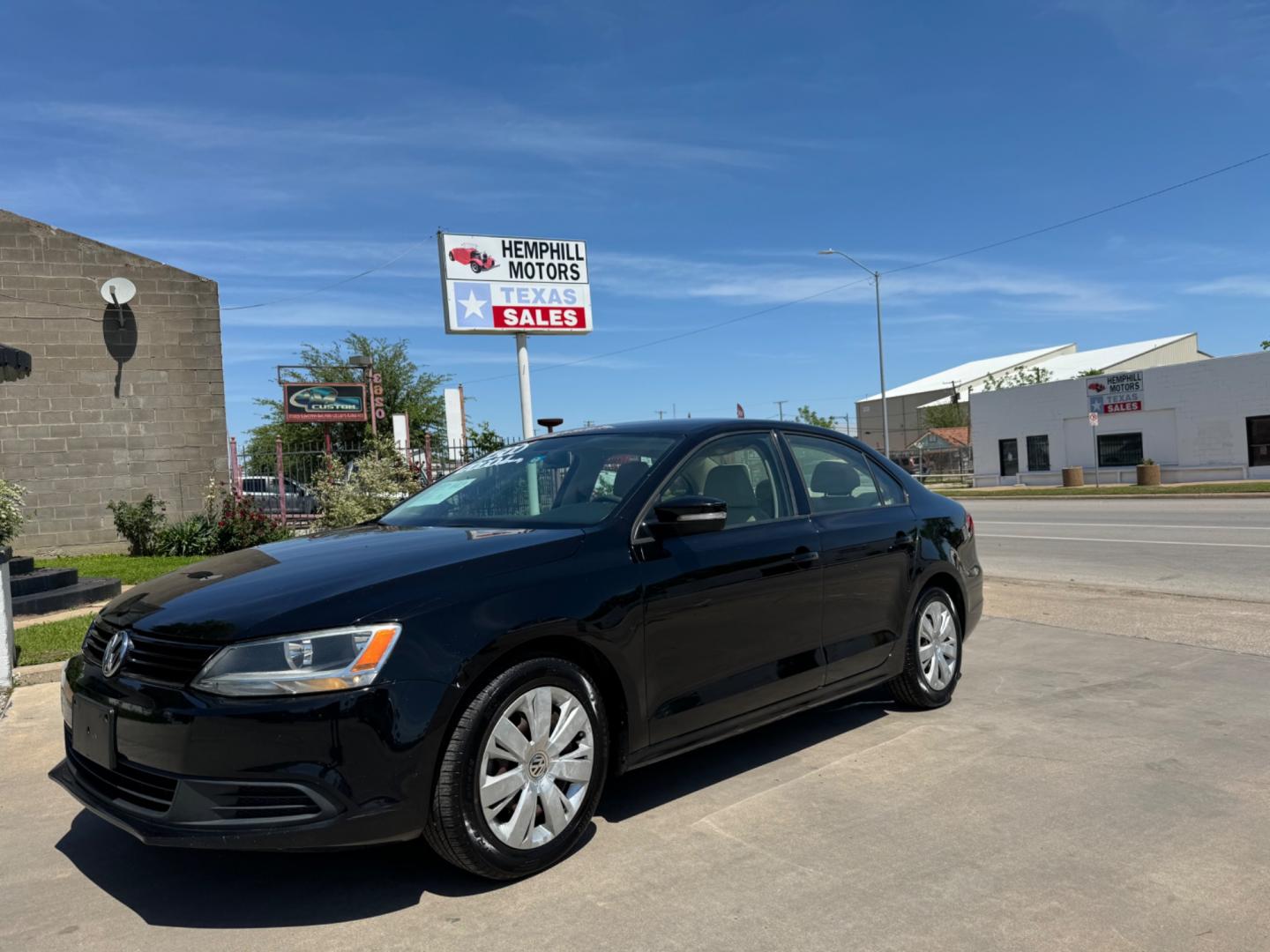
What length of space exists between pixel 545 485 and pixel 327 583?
1428 mm

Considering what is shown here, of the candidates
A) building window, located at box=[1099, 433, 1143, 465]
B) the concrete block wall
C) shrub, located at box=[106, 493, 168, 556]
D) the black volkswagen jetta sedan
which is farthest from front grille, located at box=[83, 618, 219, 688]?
building window, located at box=[1099, 433, 1143, 465]

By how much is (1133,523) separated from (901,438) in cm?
7375

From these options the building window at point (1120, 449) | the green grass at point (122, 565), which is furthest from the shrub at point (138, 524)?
the building window at point (1120, 449)

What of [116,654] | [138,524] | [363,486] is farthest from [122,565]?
[116,654]

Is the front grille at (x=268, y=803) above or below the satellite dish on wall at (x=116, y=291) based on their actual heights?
below

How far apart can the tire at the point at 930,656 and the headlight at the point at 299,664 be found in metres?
3.20

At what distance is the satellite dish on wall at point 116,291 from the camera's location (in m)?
15.4

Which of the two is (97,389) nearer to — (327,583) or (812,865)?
(327,583)

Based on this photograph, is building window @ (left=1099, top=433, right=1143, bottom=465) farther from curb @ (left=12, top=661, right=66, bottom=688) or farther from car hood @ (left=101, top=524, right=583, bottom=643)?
car hood @ (left=101, top=524, right=583, bottom=643)

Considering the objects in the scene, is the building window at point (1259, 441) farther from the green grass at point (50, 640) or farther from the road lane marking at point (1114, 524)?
the green grass at point (50, 640)

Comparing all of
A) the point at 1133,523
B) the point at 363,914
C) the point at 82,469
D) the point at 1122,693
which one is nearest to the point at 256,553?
the point at 363,914

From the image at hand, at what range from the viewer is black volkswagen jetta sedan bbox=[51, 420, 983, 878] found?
3.05 m

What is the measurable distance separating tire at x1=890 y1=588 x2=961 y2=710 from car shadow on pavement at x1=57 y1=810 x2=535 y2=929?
7.35ft

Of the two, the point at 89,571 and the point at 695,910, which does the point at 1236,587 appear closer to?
the point at 695,910
